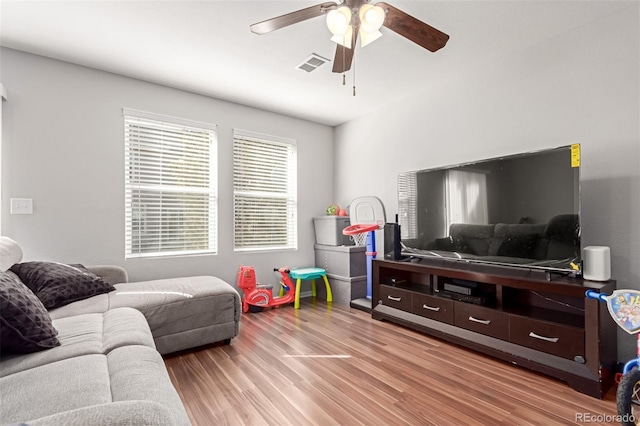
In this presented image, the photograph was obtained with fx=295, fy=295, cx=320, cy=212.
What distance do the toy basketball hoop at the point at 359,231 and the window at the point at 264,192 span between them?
872 millimetres

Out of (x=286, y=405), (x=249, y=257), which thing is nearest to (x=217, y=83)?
(x=249, y=257)

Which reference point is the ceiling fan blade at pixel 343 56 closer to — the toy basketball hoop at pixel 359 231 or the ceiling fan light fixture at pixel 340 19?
the ceiling fan light fixture at pixel 340 19

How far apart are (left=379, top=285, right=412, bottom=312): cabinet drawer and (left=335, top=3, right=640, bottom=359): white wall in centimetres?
141

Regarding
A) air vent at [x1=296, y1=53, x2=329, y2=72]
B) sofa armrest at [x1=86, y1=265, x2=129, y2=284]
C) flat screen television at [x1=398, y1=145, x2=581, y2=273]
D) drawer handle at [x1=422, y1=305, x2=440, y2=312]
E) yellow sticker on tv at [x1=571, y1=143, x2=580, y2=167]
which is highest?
air vent at [x1=296, y1=53, x2=329, y2=72]

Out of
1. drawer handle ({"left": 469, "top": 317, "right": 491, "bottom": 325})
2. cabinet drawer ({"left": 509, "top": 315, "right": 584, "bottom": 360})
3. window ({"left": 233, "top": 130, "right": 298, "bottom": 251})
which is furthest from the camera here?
window ({"left": 233, "top": 130, "right": 298, "bottom": 251})

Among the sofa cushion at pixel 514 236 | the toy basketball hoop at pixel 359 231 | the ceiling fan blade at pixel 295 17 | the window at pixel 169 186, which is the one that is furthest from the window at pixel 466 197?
the window at pixel 169 186

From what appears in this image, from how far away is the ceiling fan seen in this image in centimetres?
155

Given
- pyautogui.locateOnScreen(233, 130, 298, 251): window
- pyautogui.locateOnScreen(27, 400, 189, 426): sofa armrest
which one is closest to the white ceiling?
pyautogui.locateOnScreen(233, 130, 298, 251): window

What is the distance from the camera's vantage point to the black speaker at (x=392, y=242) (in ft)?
10.2

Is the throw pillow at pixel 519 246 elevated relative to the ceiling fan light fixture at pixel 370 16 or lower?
lower

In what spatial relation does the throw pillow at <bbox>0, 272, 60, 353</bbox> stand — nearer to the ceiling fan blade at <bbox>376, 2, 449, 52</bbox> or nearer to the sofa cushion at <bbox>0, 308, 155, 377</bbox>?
the sofa cushion at <bbox>0, 308, 155, 377</bbox>

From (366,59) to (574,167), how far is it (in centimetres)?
181

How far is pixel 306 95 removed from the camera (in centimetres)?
342

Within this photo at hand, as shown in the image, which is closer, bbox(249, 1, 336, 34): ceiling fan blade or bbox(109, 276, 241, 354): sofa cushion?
bbox(249, 1, 336, 34): ceiling fan blade
